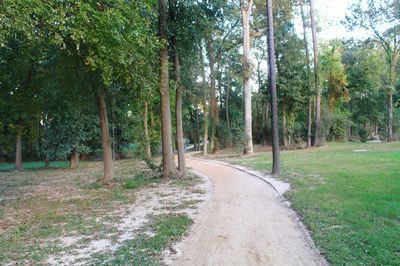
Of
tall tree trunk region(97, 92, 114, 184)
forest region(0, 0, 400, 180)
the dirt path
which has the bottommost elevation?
the dirt path

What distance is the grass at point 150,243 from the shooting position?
4762 millimetres

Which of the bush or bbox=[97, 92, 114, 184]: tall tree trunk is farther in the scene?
the bush

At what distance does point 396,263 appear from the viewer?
4.18 m

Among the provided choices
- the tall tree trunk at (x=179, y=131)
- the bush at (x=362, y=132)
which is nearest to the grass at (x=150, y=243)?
the tall tree trunk at (x=179, y=131)

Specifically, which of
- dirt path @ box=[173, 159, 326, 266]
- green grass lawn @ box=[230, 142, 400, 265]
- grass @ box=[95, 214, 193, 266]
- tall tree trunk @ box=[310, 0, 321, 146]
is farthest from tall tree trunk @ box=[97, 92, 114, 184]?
tall tree trunk @ box=[310, 0, 321, 146]

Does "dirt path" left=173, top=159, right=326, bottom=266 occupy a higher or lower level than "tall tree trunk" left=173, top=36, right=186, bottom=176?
lower

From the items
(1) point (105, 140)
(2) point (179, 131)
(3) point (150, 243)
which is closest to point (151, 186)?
(1) point (105, 140)

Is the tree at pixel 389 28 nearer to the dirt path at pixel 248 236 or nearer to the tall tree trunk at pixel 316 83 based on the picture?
the tall tree trunk at pixel 316 83

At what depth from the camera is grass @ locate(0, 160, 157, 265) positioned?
551 cm

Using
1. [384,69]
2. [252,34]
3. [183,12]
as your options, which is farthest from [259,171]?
[384,69]

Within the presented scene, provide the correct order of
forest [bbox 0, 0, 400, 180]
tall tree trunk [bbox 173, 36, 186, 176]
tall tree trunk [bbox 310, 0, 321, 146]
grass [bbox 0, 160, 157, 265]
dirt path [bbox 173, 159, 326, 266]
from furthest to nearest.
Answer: tall tree trunk [bbox 310, 0, 321, 146] → tall tree trunk [bbox 173, 36, 186, 176] → forest [bbox 0, 0, 400, 180] → grass [bbox 0, 160, 157, 265] → dirt path [bbox 173, 159, 326, 266]

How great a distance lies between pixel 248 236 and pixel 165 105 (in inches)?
341

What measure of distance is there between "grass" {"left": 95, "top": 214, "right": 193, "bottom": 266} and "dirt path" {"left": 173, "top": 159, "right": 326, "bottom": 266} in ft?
0.91

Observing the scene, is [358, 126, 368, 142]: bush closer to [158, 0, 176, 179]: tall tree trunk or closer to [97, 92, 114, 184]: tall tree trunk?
[158, 0, 176, 179]: tall tree trunk
